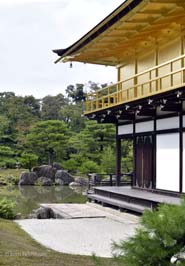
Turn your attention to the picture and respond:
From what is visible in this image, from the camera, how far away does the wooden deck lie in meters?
11.2

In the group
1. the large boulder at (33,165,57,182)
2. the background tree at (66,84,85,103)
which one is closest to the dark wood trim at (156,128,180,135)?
the large boulder at (33,165,57,182)

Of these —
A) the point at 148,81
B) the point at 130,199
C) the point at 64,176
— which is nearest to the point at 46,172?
the point at 64,176

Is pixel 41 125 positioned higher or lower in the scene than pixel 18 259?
higher

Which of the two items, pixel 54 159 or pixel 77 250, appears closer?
pixel 77 250

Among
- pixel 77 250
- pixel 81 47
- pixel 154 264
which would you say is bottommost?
pixel 77 250

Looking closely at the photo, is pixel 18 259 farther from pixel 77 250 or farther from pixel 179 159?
pixel 179 159

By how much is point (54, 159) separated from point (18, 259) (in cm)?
3095

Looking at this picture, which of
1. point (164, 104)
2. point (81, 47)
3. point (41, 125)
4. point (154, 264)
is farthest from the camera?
point (41, 125)

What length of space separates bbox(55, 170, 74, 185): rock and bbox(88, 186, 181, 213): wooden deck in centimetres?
1568

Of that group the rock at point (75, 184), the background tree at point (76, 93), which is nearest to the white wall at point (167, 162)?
the rock at point (75, 184)

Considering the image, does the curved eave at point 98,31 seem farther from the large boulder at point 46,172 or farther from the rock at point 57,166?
the rock at point 57,166

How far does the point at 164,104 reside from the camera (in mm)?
11359

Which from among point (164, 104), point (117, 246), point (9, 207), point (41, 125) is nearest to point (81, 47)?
point (164, 104)

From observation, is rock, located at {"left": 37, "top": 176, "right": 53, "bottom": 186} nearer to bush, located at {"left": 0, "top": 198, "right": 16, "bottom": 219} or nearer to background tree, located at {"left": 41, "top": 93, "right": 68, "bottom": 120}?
background tree, located at {"left": 41, "top": 93, "right": 68, "bottom": 120}
